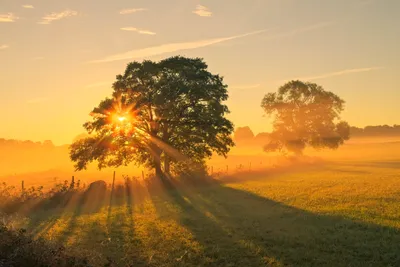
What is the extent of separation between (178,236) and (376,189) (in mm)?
22918

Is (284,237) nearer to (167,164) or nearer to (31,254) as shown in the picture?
(31,254)

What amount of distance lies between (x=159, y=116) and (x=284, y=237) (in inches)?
1003

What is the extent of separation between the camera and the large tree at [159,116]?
126 feet

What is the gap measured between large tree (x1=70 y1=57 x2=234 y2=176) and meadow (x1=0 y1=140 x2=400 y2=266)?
5.59 meters

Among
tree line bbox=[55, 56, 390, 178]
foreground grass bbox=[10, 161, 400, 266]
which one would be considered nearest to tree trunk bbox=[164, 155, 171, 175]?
tree line bbox=[55, 56, 390, 178]

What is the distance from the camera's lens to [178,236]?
1839 centimetres

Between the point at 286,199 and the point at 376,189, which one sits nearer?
the point at 286,199

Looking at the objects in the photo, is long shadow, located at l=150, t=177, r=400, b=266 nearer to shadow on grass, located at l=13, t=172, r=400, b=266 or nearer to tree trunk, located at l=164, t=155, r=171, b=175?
shadow on grass, located at l=13, t=172, r=400, b=266

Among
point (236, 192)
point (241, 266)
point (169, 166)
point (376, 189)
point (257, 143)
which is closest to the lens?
point (241, 266)

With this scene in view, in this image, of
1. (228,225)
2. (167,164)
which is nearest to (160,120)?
(167,164)

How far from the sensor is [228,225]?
67.7ft

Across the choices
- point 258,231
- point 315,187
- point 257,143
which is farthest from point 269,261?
point 257,143

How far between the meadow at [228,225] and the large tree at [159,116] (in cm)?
559

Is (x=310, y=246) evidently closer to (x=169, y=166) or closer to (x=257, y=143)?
(x=169, y=166)
